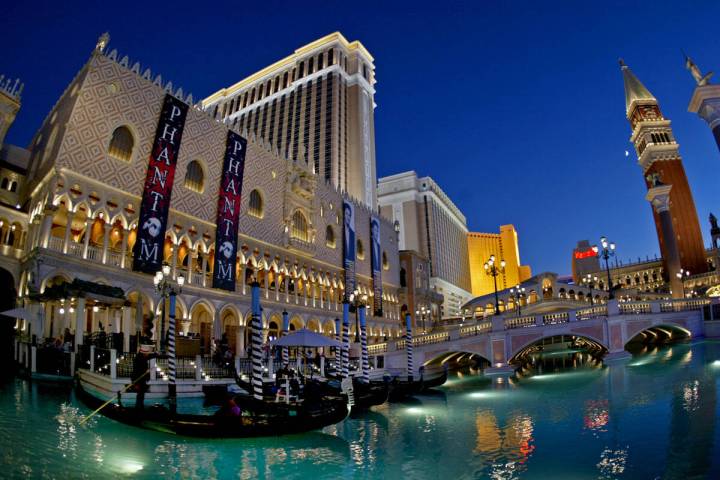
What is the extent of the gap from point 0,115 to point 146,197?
10698 millimetres

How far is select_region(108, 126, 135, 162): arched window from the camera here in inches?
827

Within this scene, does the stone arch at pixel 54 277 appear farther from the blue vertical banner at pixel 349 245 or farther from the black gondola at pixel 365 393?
the blue vertical banner at pixel 349 245

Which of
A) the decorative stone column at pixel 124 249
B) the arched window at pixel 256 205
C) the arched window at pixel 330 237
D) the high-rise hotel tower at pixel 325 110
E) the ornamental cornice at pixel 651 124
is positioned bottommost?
the decorative stone column at pixel 124 249

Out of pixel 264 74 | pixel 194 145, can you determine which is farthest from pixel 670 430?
pixel 264 74

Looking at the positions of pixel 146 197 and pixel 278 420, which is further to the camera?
pixel 146 197

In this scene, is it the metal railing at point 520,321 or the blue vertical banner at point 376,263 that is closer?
the metal railing at point 520,321

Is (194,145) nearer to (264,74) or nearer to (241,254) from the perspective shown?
(241,254)

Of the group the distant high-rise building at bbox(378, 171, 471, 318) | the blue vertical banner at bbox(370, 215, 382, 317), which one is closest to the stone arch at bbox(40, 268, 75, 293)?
the blue vertical banner at bbox(370, 215, 382, 317)

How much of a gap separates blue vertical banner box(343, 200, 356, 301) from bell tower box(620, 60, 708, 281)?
2712cm

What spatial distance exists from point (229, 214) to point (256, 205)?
3382 mm

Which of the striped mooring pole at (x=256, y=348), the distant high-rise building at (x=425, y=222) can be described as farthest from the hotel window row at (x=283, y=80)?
the striped mooring pole at (x=256, y=348)

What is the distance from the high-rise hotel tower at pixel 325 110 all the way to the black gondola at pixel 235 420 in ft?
154

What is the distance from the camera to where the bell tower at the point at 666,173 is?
46.9 metres

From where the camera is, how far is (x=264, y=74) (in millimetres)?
69562
